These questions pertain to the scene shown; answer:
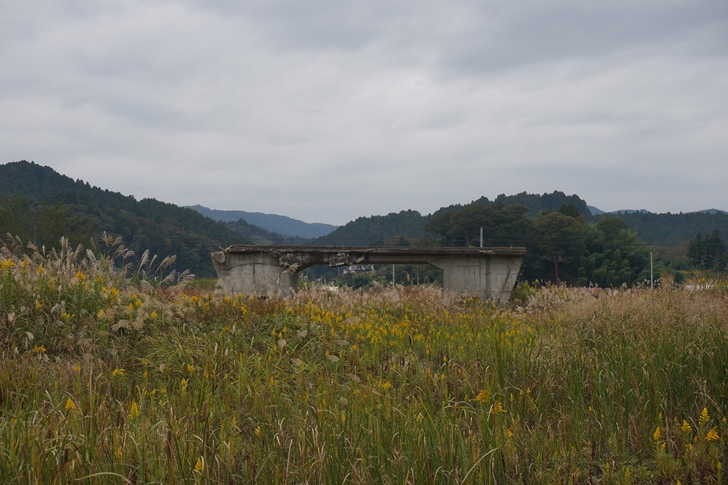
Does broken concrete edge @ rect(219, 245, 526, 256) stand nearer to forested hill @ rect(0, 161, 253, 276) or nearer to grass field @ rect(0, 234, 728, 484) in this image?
grass field @ rect(0, 234, 728, 484)

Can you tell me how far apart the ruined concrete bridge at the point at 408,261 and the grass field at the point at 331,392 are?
24.7 ft

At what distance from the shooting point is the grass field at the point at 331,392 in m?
3.25

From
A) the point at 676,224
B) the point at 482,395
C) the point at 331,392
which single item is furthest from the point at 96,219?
the point at 676,224

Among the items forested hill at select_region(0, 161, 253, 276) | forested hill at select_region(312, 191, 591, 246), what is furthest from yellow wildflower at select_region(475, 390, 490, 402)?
forested hill at select_region(312, 191, 591, 246)

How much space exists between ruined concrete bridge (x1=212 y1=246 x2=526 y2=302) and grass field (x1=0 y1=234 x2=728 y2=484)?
752cm

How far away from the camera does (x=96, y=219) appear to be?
75.9 m

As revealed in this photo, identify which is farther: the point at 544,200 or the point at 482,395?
the point at 544,200

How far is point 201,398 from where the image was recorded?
4.45 metres

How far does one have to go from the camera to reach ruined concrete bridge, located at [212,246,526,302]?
17.1 metres

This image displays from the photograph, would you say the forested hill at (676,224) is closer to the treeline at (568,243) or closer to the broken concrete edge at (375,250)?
the treeline at (568,243)

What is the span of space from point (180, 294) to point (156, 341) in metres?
1.60

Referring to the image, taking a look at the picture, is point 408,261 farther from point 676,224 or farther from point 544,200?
point 676,224

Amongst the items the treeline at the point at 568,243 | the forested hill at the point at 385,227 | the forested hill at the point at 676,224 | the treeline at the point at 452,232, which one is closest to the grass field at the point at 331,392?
the treeline at the point at 452,232

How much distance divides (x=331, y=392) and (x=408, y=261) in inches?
519
